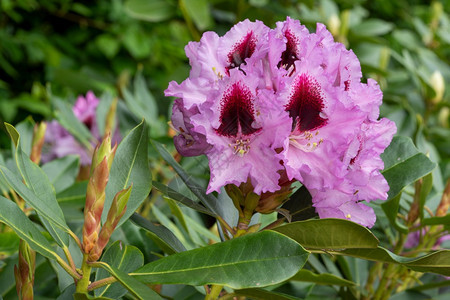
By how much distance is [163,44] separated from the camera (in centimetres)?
299

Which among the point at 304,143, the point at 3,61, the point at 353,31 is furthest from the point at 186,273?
the point at 3,61

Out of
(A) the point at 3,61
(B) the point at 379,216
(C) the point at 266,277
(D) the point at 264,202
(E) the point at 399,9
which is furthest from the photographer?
(E) the point at 399,9

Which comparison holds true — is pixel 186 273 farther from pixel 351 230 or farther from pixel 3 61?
pixel 3 61

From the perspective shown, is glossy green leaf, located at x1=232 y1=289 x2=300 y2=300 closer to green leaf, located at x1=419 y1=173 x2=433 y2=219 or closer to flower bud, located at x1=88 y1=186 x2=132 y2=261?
flower bud, located at x1=88 y1=186 x2=132 y2=261

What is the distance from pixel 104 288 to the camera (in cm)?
79

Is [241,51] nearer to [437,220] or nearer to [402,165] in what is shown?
[402,165]

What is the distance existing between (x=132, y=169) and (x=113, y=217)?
11 centimetres

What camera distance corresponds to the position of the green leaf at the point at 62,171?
4.23ft

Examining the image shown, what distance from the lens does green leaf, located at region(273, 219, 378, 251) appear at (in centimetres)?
67

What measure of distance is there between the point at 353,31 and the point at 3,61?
164 centimetres

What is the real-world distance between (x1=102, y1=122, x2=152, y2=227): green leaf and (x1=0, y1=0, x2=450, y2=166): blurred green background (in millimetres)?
1021

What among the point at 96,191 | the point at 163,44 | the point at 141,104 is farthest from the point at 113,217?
the point at 163,44

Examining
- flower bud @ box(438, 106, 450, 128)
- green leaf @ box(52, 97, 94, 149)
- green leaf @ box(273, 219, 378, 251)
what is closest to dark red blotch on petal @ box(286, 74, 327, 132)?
green leaf @ box(273, 219, 378, 251)

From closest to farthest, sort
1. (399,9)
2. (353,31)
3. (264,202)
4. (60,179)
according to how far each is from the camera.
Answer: (264,202) → (60,179) → (353,31) → (399,9)
